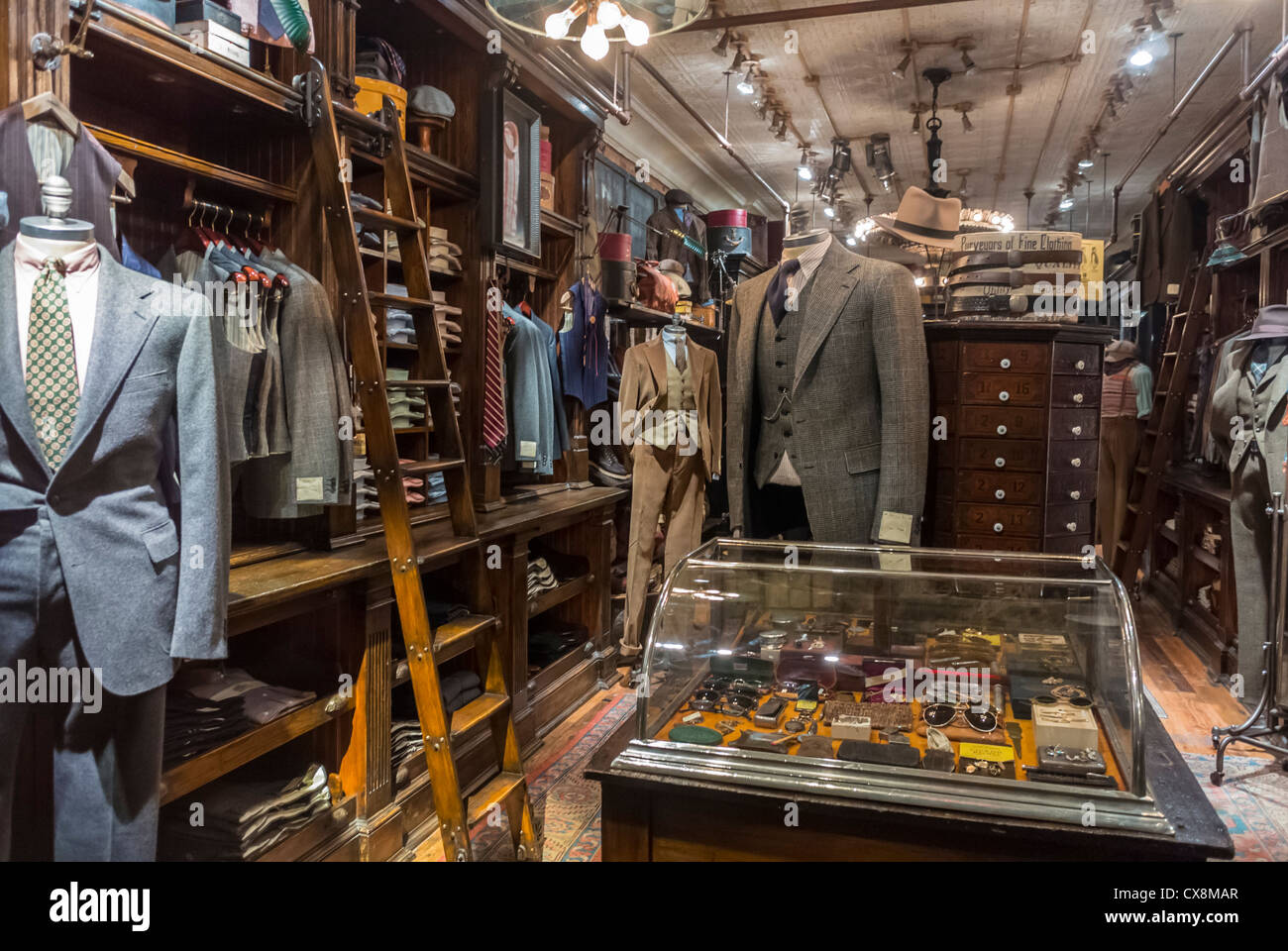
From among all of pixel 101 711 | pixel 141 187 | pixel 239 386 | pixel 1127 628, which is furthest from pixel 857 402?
pixel 141 187

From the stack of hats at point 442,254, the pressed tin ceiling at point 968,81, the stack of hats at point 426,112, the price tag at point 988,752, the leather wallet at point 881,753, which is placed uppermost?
the pressed tin ceiling at point 968,81

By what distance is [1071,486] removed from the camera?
345 centimetres

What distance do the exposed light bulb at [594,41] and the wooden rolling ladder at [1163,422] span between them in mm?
4651

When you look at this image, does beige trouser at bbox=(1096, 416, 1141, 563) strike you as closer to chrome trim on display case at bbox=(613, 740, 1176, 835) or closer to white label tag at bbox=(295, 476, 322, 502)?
chrome trim on display case at bbox=(613, 740, 1176, 835)

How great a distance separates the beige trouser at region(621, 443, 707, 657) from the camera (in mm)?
→ 4535

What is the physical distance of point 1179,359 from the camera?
18.4 ft

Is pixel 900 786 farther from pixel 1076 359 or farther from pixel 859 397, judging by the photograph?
pixel 1076 359

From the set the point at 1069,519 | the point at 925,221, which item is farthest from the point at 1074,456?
the point at 925,221

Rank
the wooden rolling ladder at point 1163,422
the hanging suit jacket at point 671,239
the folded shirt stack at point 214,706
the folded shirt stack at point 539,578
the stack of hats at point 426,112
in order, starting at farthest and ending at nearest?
the hanging suit jacket at point 671,239 → the wooden rolling ladder at point 1163,422 → the folded shirt stack at point 539,578 → the stack of hats at point 426,112 → the folded shirt stack at point 214,706

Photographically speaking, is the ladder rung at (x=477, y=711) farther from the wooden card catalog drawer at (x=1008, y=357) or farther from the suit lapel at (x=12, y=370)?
the wooden card catalog drawer at (x=1008, y=357)

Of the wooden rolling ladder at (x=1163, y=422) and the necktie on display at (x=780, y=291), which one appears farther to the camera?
the wooden rolling ladder at (x=1163, y=422)

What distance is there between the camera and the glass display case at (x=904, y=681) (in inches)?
61.9

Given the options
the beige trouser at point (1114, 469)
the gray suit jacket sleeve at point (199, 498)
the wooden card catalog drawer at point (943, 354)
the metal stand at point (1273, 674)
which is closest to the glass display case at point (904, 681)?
the gray suit jacket sleeve at point (199, 498)

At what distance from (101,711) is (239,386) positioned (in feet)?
3.21
